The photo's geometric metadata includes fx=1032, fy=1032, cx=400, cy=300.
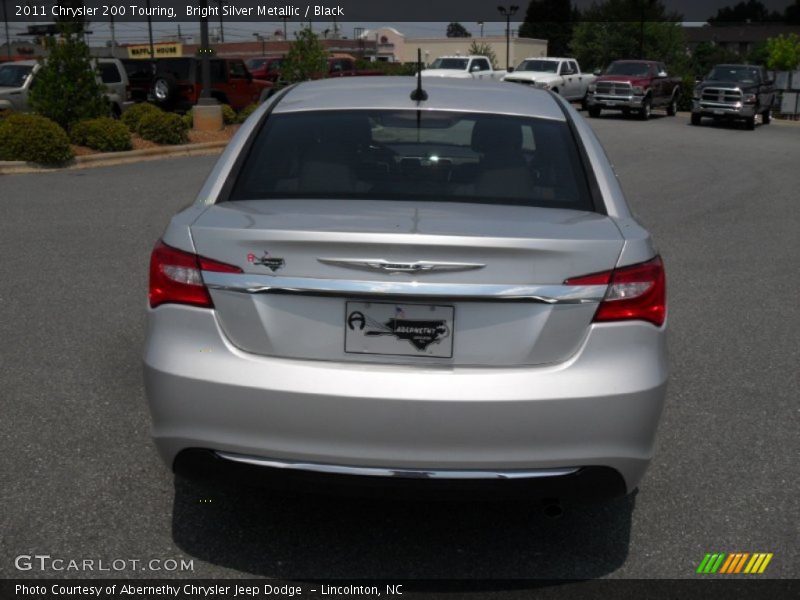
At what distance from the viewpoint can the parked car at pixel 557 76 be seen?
37594mm

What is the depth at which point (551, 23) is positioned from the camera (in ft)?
400

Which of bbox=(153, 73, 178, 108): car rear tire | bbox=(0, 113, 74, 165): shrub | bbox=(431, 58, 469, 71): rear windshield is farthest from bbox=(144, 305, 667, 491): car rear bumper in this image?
bbox=(431, 58, 469, 71): rear windshield

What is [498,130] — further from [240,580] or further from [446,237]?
[240,580]

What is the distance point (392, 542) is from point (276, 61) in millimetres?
36042

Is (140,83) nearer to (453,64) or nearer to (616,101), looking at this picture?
(453,64)

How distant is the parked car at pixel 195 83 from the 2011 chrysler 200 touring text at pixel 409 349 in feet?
78.3

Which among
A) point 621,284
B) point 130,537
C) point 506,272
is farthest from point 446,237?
point 130,537

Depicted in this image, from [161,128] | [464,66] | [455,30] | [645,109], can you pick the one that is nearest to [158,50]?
[464,66]

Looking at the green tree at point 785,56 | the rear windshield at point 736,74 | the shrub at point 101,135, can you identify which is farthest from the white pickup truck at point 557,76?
the green tree at point 785,56

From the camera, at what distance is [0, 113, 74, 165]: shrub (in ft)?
54.5

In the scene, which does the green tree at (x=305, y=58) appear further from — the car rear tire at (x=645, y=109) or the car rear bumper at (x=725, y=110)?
the car rear bumper at (x=725, y=110)

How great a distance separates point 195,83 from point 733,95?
16492 mm

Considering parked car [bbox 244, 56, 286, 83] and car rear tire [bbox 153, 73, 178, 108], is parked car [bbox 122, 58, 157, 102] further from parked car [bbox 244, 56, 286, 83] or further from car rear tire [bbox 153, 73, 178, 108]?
car rear tire [bbox 153, 73, 178, 108]

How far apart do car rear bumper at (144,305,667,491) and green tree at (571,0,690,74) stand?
7781 centimetres
